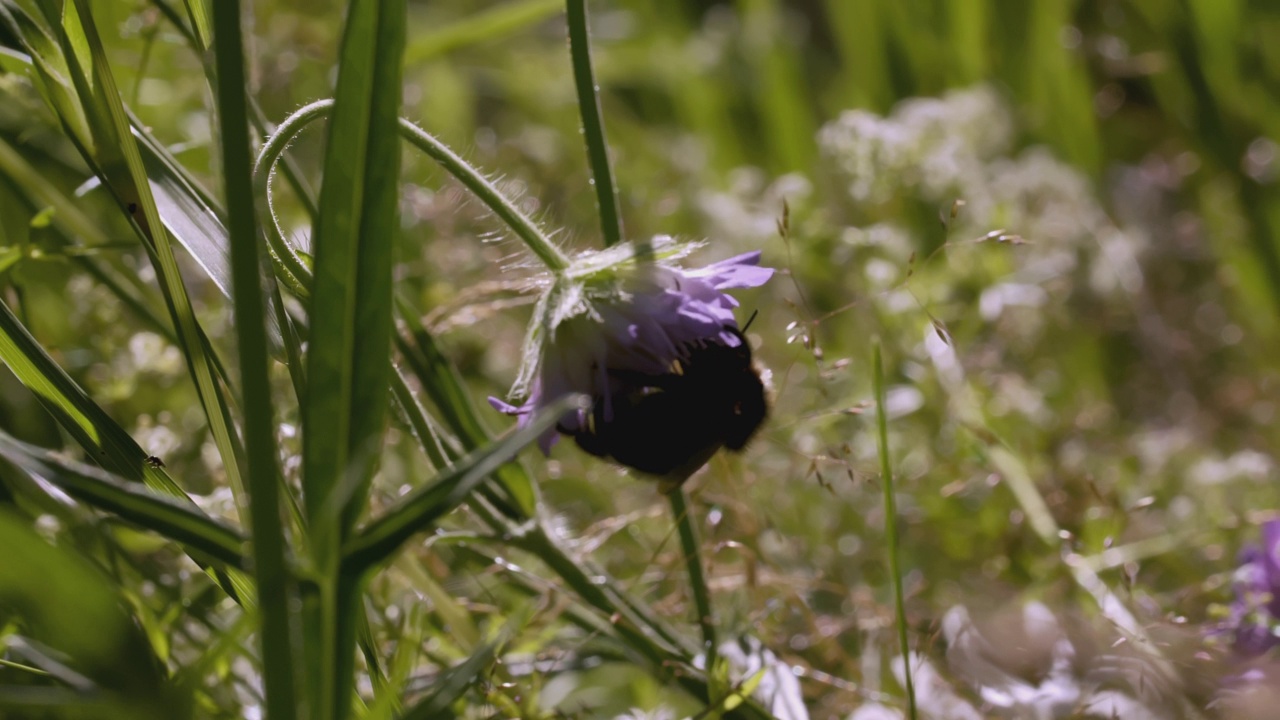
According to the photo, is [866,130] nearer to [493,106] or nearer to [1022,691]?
[1022,691]

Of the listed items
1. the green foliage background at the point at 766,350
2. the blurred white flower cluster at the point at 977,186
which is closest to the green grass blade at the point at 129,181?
the green foliage background at the point at 766,350

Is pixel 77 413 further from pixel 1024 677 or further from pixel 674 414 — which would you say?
pixel 1024 677

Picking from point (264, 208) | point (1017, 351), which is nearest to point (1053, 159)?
point (1017, 351)

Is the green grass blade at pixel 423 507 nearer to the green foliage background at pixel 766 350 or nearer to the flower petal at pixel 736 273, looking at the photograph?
the green foliage background at pixel 766 350

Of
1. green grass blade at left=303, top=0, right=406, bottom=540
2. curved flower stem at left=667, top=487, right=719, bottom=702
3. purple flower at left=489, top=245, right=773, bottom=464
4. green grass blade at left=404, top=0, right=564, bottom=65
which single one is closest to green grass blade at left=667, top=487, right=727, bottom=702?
curved flower stem at left=667, top=487, right=719, bottom=702

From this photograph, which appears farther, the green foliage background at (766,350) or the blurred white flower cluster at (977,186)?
the blurred white flower cluster at (977,186)

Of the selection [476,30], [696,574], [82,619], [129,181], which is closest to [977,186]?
[476,30]
